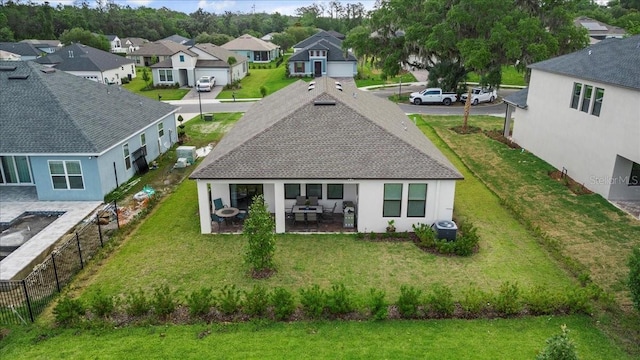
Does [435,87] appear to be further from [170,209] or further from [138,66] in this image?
[138,66]

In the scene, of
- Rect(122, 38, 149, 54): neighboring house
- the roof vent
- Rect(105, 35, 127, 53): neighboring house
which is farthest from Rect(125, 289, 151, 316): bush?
Rect(122, 38, 149, 54): neighboring house

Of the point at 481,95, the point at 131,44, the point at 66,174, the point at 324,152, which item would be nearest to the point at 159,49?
the point at 131,44

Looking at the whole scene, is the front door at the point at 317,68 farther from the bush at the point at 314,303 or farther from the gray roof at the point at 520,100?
the bush at the point at 314,303

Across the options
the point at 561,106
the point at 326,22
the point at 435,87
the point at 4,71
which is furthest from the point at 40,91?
the point at 326,22

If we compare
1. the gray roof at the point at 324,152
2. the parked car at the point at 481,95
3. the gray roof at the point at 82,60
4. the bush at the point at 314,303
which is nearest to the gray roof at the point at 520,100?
the parked car at the point at 481,95

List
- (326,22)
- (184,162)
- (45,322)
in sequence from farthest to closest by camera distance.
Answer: (326,22), (184,162), (45,322)

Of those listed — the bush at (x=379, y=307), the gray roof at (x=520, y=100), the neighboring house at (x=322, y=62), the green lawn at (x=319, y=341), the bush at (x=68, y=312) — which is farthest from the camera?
the neighboring house at (x=322, y=62)
